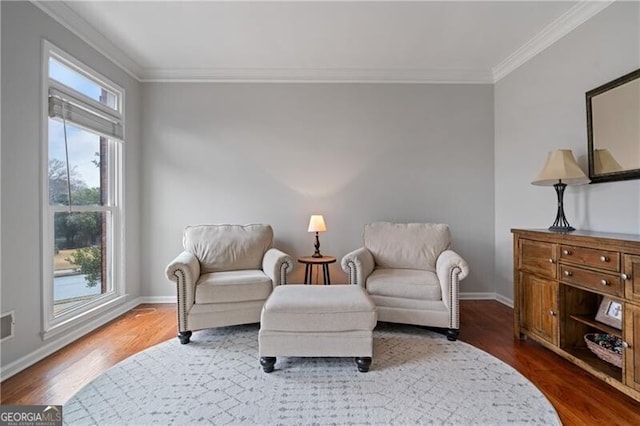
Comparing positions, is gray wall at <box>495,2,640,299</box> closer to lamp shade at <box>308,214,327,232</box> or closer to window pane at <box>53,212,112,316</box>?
lamp shade at <box>308,214,327,232</box>

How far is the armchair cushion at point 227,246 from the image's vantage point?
9.52 ft

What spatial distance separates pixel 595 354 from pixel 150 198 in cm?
424

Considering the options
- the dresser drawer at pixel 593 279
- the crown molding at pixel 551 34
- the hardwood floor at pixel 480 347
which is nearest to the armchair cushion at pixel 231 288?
the hardwood floor at pixel 480 347

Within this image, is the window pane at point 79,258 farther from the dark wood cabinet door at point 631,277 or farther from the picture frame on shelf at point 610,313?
the picture frame on shelf at point 610,313

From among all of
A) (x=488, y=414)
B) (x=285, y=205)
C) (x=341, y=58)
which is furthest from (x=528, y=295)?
(x=341, y=58)

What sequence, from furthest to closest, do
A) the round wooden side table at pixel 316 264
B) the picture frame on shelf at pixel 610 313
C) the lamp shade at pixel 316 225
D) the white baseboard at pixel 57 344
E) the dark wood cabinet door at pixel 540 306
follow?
the lamp shade at pixel 316 225 < the round wooden side table at pixel 316 264 < the dark wood cabinet door at pixel 540 306 < the white baseboard at pixel 57 344 < the picture frame on shelf at pixel 610 313

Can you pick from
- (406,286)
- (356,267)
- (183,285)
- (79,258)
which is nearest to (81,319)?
(79,258)

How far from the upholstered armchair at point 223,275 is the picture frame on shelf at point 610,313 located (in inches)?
88.0

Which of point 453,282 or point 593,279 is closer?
point 593,279

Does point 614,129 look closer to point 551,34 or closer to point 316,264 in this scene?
point 551,34

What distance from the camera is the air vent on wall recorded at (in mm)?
1938

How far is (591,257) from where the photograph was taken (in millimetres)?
1847

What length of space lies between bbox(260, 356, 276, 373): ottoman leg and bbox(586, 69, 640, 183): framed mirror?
2708mm

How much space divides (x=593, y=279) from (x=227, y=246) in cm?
282
